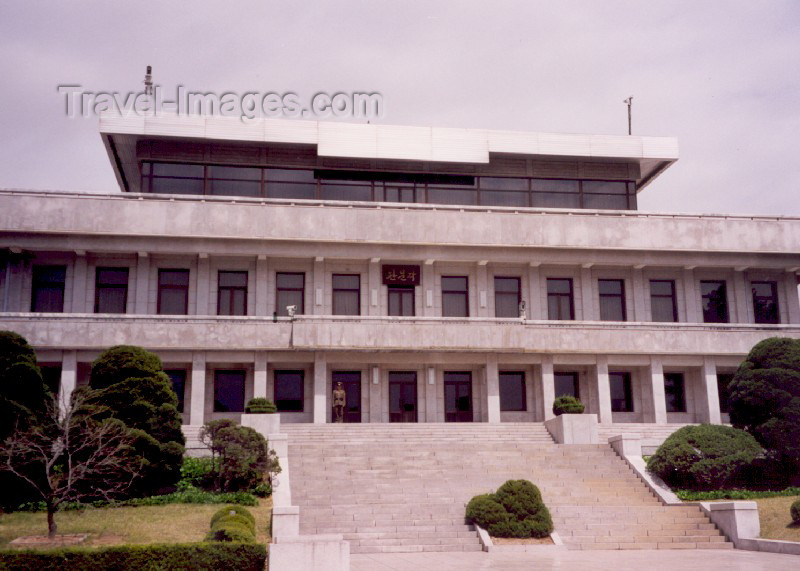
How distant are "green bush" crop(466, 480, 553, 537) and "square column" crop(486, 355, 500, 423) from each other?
13.1 meters

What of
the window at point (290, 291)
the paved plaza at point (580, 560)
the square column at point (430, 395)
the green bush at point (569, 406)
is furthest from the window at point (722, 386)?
the paved plaza at point (580, 560)

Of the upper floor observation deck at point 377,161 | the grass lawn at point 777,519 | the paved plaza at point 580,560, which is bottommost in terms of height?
the paved plaza at point 580,560

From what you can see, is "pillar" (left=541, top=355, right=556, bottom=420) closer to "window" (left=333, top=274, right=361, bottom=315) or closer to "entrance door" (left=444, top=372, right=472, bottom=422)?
"entrance door" (left=444, top=372, right=472, bottom=422)

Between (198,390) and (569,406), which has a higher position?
(198,390)

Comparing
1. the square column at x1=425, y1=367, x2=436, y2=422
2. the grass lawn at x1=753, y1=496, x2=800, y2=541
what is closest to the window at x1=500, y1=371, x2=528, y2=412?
the square column at x1=425, y1=367, x2=436, y2=422

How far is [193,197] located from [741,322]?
79.6 feet

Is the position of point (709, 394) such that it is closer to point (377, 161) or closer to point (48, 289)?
point (377, 161)

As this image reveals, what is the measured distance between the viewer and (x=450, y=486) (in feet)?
78.2

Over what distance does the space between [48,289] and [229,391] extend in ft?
27.7

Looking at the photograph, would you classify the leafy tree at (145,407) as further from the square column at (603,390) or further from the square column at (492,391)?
the square column at (603,390)

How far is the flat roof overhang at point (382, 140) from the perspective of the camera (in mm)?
36438

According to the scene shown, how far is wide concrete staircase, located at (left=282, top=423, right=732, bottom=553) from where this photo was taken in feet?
67.3

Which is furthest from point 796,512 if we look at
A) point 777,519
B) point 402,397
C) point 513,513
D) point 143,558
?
point 402,397

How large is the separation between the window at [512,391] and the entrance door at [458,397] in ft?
4.64
